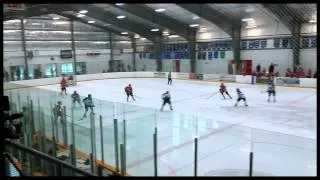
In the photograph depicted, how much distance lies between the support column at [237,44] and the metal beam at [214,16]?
34 centimetres

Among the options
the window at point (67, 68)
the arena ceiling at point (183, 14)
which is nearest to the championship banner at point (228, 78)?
the arena ceiling at point (183, 14)

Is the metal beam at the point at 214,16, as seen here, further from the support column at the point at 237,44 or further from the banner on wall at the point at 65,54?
the banner on wall at the point at 65,54

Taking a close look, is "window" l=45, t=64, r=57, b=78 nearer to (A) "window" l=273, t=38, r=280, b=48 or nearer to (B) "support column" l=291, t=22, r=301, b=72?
(A) "window" l=273, t=38, r=280, b=48

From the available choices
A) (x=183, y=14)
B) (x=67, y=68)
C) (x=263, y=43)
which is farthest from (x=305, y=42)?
(x=67, y=68)

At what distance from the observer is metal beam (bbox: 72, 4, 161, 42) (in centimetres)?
2642

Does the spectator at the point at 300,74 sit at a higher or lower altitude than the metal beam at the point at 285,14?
lower

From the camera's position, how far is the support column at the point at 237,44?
26.2 metres

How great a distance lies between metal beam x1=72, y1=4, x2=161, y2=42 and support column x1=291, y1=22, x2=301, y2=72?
46.5ft

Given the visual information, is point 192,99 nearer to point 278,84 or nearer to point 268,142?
point 278,84

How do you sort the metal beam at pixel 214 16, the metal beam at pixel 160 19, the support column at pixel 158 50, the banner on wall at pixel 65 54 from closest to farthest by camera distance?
the metal beam at pixel 214 16, the metal beam at pixel 160 19, the banner on wall at pixel 65 54, the support column at pixel 158 50

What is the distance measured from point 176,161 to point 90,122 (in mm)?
1775

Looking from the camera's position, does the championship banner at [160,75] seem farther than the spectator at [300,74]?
Yes

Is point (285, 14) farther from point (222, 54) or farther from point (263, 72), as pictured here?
point (222, 54)

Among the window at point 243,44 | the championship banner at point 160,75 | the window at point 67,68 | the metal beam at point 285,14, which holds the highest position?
the metal beam at point 285,14
